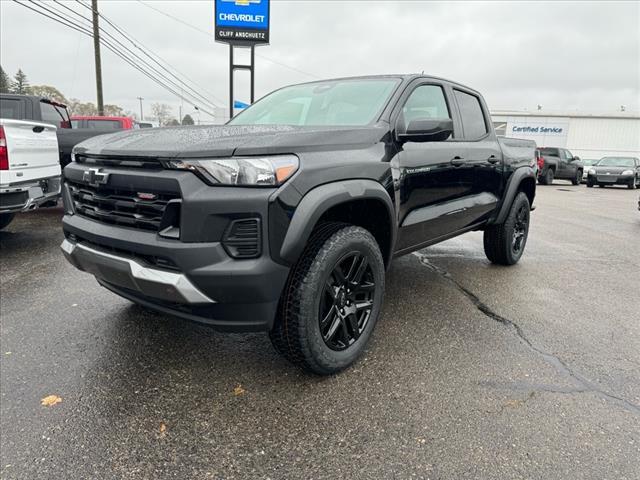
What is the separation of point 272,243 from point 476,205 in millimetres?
2577

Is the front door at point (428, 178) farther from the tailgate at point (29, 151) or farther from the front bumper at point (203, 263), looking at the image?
the tailgate at point (29, 151)

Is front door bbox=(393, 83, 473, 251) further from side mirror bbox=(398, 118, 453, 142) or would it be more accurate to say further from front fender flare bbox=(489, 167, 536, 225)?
front fender flare bbox=(489, 167, 536, 225)

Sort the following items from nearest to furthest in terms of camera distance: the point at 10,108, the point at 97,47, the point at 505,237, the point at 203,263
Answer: the point at 203,263
the point at 505,237
the point at 10,108
the point at 97,47

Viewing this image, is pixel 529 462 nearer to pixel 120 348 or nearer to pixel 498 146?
pixel 120 348

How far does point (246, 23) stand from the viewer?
14688 mm

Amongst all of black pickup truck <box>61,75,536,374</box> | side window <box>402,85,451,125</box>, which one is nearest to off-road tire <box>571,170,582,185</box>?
side window <box>402,85,451,125</box>

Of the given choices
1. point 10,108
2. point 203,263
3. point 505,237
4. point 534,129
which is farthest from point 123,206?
point 534,129

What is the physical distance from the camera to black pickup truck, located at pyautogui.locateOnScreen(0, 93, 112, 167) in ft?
20.6

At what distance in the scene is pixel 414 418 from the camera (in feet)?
7.31

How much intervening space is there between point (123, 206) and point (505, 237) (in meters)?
3.93

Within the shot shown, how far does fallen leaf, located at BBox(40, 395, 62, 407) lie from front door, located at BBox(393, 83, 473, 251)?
7.31ft

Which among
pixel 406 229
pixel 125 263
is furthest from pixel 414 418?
pixel 125 263

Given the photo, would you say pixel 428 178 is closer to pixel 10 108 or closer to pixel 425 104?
pixel 425 104

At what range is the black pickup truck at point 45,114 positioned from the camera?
6293 millimetres
